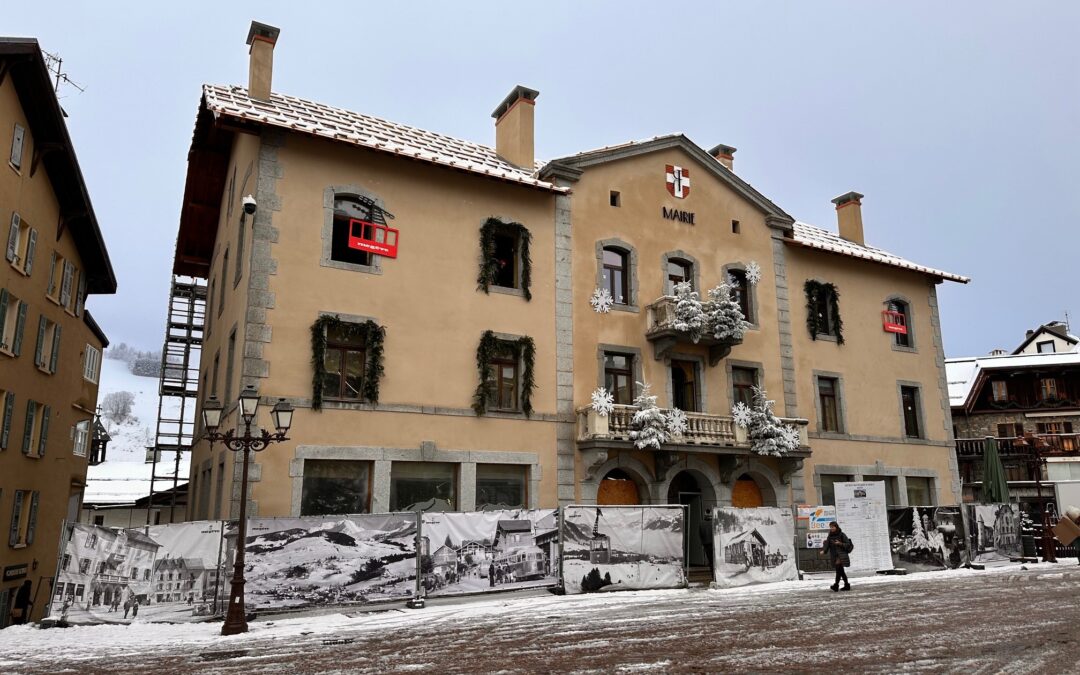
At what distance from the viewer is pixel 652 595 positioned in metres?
17.5

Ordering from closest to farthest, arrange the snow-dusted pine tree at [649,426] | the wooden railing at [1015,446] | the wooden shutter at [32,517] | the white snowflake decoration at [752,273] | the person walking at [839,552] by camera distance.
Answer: the person walking at [839,552] → the snow-dusted pine tree at [649,426] → the wooden shutter at [32,517] → the white snowflake decoration at [752,273] → the wooden railing at [1015,446]

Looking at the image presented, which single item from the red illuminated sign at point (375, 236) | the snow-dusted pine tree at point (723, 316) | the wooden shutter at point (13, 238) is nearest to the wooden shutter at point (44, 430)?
the wooden shutter at point (13, 238)

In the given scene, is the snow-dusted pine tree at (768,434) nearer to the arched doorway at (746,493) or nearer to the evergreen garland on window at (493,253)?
the arched doorway at (746,493)

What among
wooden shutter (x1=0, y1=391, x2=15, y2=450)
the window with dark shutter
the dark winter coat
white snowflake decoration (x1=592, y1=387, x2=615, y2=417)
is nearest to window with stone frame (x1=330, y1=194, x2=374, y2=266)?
white snowflake decoration (x1=592, y1=387, x2=615, y2=417)

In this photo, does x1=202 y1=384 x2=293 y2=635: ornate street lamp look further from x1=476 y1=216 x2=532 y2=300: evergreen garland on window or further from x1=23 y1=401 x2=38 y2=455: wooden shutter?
x1=23 y1=401 x2=38 y2=455: wooden shutter

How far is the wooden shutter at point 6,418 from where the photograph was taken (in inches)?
814

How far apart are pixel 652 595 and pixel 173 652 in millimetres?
9677

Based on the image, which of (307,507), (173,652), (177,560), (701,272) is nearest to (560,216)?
(701,272)

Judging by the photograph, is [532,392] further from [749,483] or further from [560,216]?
[749,483]

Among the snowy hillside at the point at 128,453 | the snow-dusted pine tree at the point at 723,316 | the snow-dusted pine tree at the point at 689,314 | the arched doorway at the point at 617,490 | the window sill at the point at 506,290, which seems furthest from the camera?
the snowy hillside at the point at 128,453

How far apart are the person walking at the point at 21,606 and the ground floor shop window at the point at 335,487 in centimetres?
966

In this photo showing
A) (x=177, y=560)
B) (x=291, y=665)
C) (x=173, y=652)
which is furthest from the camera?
(x=177, y=560)

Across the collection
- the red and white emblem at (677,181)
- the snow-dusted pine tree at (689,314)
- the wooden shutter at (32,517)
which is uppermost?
the red and white emblem at (677,181)

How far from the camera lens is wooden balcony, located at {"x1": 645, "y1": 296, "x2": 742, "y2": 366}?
2339 cm
